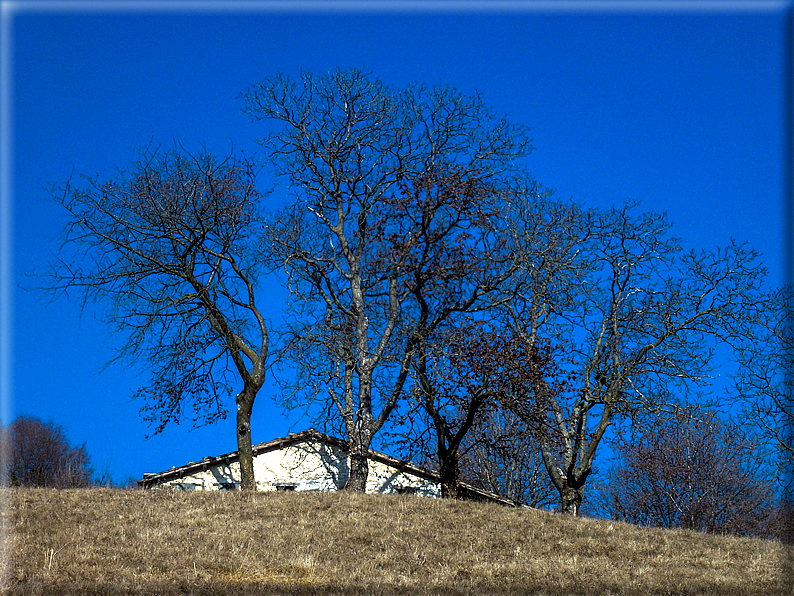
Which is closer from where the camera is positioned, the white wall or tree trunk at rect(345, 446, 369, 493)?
tree trunk at rect(345, 446, 369, 493)

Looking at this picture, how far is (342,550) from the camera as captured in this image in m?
15.6

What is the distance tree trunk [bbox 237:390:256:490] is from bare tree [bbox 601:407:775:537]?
19171mm

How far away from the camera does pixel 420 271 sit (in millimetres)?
24266

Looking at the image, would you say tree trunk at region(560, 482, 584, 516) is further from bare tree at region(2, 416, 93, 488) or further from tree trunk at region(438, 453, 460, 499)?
bare tree at region(2, 416, 93, 488)

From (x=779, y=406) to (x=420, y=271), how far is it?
1147cm

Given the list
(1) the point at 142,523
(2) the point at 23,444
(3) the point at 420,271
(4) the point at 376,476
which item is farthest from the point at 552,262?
(2) the point at 23,444

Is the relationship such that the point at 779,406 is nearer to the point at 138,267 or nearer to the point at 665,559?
the point at 665,559

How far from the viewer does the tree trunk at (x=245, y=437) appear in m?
24.1

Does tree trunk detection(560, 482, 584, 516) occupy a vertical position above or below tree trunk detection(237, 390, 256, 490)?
below

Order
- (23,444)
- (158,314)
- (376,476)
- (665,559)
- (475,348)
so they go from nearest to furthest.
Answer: (665,559) → (475,348) → (158,314) → (376,476) → (23,444)

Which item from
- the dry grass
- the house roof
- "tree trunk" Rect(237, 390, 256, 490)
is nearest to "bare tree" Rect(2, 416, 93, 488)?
the house roof

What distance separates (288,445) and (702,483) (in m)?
20.0

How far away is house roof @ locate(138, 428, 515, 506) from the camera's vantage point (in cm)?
2683

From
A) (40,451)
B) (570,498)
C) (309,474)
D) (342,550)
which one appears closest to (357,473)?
(309,474)
